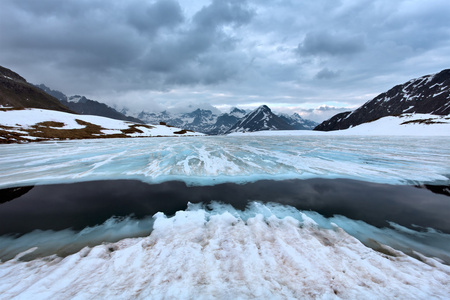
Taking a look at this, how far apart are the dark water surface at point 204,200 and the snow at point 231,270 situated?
180 centimetres

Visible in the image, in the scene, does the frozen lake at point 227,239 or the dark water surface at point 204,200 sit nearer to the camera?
the frozen lake at point 227,239

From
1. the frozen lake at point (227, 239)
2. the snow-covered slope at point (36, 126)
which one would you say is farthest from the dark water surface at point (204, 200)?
the snow-covered slope at point (36, 126)

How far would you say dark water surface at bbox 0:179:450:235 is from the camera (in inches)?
234

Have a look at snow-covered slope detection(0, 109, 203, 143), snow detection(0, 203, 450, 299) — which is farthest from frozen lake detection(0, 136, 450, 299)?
snow-covered slope detection(0, 109, 203, 143)

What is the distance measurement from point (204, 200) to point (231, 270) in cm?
398

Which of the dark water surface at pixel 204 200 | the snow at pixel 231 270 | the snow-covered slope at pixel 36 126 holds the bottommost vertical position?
the dark water surface at pixel 204 200

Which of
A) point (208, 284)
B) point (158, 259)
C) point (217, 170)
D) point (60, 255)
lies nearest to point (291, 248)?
point (208, 284)

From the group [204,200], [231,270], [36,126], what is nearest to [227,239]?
[231,270]

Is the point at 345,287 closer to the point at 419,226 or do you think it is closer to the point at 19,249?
the point at 419,226

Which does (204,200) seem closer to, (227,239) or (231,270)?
(227,239)

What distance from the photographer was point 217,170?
476 inches

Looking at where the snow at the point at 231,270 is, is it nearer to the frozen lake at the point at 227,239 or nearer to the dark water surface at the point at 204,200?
the frozen lake at the point at 227,239

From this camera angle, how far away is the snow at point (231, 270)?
10.1 feet

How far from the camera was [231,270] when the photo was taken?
Answer: 3.59 m
